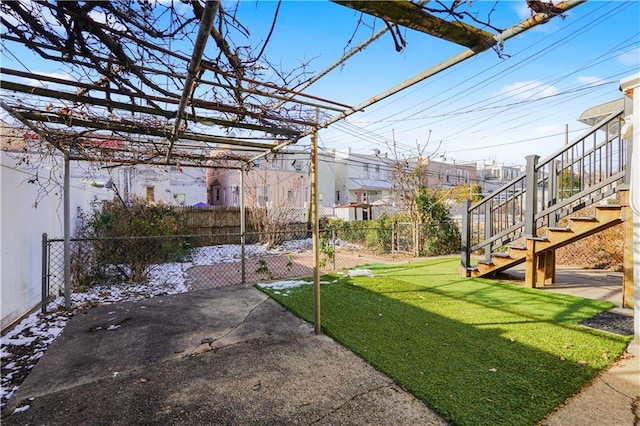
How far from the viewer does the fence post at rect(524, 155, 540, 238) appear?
17.2 ft

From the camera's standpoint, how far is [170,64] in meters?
2.32

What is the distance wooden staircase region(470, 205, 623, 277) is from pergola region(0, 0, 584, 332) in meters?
4.13

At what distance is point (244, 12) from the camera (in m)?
2.02

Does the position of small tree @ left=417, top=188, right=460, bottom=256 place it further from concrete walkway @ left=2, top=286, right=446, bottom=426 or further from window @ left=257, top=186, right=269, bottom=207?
concrete walkway @ left=2, top=286, right=446, bottom=426

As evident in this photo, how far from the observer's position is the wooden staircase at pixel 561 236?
4461 millimetres

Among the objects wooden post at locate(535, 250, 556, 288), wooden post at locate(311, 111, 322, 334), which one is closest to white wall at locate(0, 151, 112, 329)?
wooden post at locate(311, 111, 322, 334)

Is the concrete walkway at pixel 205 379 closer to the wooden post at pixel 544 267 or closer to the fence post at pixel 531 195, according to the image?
the fence post at pixel 531 195

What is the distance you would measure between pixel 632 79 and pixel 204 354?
16.2ft

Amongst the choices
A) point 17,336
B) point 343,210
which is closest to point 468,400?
point 17,336

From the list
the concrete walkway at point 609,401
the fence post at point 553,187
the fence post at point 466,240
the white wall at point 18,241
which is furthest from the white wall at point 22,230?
the fence post at point 553,187

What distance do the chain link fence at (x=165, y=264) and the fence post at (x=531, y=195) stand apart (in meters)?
3.83

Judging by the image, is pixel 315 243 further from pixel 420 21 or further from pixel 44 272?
pixel 44 272

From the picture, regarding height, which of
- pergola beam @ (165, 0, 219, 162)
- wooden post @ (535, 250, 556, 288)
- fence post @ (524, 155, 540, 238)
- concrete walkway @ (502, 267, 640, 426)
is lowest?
concrete walkway @ (502, 267, 640, 426)

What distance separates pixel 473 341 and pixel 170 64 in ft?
12.7
